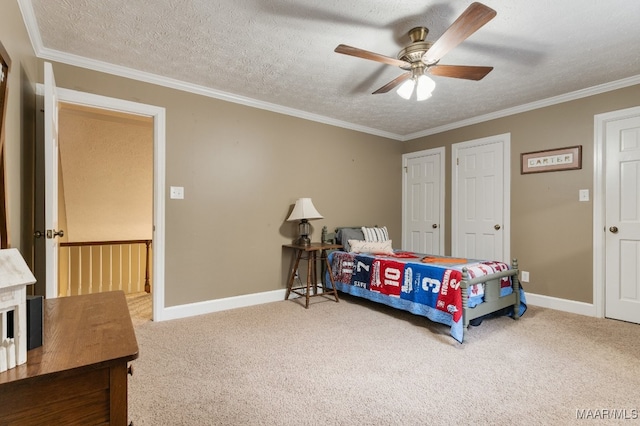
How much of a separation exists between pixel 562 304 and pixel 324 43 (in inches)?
143

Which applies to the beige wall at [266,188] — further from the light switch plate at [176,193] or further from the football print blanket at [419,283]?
the football print blanket at [419,283]

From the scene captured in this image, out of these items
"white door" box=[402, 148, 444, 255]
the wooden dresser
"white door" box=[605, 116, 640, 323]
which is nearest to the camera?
the wooden dresser

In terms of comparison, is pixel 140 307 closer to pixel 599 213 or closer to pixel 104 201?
pixel 104 201

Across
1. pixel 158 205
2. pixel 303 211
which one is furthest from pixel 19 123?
pixel 303 211

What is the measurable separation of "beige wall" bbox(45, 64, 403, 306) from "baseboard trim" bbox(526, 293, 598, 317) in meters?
2.37

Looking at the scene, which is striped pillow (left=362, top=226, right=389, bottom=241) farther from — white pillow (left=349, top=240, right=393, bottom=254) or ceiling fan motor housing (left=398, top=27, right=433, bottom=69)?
ceiling fan motor housing (left=398, top=27, right=433, bottom=69)

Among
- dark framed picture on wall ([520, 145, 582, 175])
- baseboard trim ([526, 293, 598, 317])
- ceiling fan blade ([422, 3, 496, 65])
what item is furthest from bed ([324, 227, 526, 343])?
ceiling fan blade ([422, 3, 496, 65])

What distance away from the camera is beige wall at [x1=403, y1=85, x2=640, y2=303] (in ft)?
11.0

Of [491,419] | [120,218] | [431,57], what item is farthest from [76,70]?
[491,419]

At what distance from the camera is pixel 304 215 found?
12.2 feet

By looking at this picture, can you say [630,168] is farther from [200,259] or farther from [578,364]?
[200,259]

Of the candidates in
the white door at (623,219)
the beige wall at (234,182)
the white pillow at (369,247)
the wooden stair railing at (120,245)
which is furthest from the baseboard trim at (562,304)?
the wooden stair railing at (120,245)

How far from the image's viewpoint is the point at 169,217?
3.18m

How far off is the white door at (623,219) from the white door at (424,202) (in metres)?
1.83
